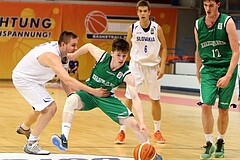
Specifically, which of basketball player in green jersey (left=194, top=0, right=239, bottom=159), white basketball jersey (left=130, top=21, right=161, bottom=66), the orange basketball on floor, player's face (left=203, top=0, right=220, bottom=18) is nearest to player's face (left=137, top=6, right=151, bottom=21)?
white basketball jersey (left=130, top=21, right=161, bottom=66)

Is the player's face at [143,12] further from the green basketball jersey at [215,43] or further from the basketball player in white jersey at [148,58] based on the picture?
the green basketball jersey at [215,43]

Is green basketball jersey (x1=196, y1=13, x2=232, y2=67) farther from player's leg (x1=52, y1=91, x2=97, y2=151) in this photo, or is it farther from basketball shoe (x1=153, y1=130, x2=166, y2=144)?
basketball shoe (x1=153, y1=130, x2=166, y2=144)

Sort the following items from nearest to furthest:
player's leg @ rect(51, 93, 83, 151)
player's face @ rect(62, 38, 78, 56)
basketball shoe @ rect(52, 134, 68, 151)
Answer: basketball shoe @ rect(52, 134, 68, 151) < player's leg @ rect(51, 93, 83, 151) < player's face @ rect(62, 38, 78, 56)

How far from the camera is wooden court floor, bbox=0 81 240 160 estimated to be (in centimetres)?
919

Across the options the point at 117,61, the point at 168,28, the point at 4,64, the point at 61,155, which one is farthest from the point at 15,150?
the point at 168,28

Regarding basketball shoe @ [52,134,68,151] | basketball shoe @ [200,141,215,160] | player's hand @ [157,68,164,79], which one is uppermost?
player's hand @ [157,68,164,79]

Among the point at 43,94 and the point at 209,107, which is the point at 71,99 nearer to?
the point at 43,94

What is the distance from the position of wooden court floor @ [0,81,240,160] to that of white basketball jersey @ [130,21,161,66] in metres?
1.21

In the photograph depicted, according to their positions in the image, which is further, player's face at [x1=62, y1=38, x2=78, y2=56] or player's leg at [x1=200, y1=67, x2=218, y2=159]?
player's leg at [x1=200, y1=67, x2=218, y2=159]

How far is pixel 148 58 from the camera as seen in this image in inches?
409

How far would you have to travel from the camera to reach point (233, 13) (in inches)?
990

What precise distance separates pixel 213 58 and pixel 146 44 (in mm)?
1753

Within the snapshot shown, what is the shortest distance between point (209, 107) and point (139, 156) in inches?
62.4

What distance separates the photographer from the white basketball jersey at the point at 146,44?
34.0 ft
